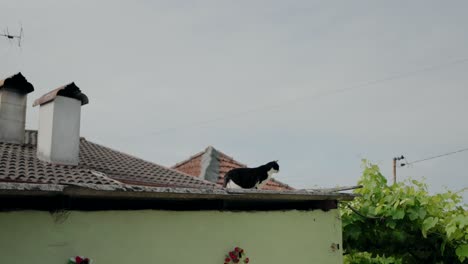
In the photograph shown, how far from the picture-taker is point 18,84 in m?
9.14

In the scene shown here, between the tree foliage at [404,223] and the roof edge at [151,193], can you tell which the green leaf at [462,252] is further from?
the roof edge at [151,193]

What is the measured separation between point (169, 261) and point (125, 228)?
0.64m

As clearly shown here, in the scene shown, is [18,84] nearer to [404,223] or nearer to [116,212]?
[116,212]

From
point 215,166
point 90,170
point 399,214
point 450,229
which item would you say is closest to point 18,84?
point 90,170

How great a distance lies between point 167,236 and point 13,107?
5465mm

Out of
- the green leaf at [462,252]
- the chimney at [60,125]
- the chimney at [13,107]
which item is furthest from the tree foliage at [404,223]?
the chimney at [13,107]

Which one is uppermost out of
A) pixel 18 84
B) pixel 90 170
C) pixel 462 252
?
pixel 18 84

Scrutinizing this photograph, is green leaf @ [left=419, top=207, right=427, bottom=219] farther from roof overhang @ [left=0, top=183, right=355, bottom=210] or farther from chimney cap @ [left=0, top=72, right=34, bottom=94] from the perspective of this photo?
chimney cap @ [left=0, top=72, right=34, bottom=94]

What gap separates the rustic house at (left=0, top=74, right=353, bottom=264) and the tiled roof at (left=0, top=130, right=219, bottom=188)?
0.10 ft

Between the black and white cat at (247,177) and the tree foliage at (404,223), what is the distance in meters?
1.66

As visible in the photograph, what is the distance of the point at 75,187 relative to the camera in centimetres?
408

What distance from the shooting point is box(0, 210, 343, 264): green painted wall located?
4129mm

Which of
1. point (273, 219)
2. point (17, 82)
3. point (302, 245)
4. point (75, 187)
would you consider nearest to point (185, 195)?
point (75, 187)

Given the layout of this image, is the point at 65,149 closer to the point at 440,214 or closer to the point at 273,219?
the point at 273,219
